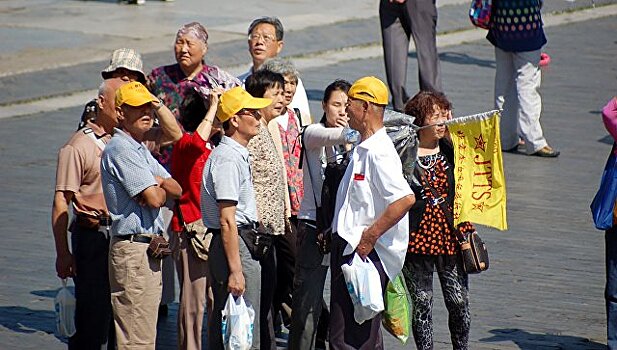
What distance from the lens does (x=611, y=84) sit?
54.0ft

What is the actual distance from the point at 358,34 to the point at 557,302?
10781 millimetres

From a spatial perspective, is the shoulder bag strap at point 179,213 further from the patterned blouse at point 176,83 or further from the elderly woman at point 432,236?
the elderly woman at point 432,236

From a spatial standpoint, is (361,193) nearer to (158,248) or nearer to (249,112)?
(249,112)

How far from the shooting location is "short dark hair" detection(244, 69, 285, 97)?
7430 millimetres

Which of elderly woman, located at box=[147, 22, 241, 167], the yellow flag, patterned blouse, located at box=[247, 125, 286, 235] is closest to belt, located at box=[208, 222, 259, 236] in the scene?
patterned blouse, located at box=[247, 125, 286, 235]

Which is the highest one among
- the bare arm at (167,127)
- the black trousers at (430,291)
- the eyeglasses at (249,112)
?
the eyeglasses at (249,112)

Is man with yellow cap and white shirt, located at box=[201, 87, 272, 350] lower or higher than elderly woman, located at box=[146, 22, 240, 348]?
lower

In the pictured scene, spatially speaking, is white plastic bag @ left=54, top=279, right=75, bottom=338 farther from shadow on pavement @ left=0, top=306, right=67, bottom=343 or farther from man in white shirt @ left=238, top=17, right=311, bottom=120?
man in white shirt @ left=238, top=17, right=311, bottom=120

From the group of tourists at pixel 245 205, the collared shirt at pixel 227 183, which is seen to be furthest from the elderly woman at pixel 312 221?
the collared shirt at pixel 227 183

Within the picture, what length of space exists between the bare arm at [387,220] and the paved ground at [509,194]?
181 cm

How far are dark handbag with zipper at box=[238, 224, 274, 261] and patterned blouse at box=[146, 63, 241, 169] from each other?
4.22 ft

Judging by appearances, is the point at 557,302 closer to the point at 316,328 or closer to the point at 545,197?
the point at 316,328

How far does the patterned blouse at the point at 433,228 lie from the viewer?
7.33 meters

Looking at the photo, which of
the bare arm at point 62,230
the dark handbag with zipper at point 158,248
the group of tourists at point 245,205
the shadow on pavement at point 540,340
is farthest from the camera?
the shadow on pavement at point 540,340
